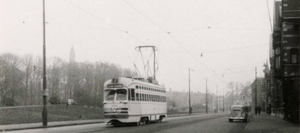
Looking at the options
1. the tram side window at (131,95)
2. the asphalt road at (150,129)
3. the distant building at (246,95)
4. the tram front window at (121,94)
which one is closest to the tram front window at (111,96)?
the tram front window at (121,94)

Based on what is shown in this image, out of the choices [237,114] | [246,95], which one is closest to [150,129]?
[237,114]

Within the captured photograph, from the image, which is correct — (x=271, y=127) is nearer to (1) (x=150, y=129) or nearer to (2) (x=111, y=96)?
(1) (x=150, y=129)

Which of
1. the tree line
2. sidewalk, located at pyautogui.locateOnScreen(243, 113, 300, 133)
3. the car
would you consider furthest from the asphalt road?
the tree line

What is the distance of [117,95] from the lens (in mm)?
25984

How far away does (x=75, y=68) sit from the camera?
83312 mm

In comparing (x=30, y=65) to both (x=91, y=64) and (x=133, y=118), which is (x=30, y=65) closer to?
(x=91, y=64)

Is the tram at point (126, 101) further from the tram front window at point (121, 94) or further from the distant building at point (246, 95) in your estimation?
the distant building at point (246, 95)

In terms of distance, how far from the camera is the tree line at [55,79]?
65062 millimetres

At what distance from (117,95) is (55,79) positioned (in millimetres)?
56539

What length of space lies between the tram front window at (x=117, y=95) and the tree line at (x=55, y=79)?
35843 mm

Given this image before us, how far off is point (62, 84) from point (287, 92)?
5429 cm

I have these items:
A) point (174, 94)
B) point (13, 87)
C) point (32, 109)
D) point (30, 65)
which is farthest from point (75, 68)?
point (174, 94)

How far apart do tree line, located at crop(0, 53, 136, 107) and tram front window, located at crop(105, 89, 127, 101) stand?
118 feet

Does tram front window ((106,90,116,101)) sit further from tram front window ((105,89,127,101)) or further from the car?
the car
